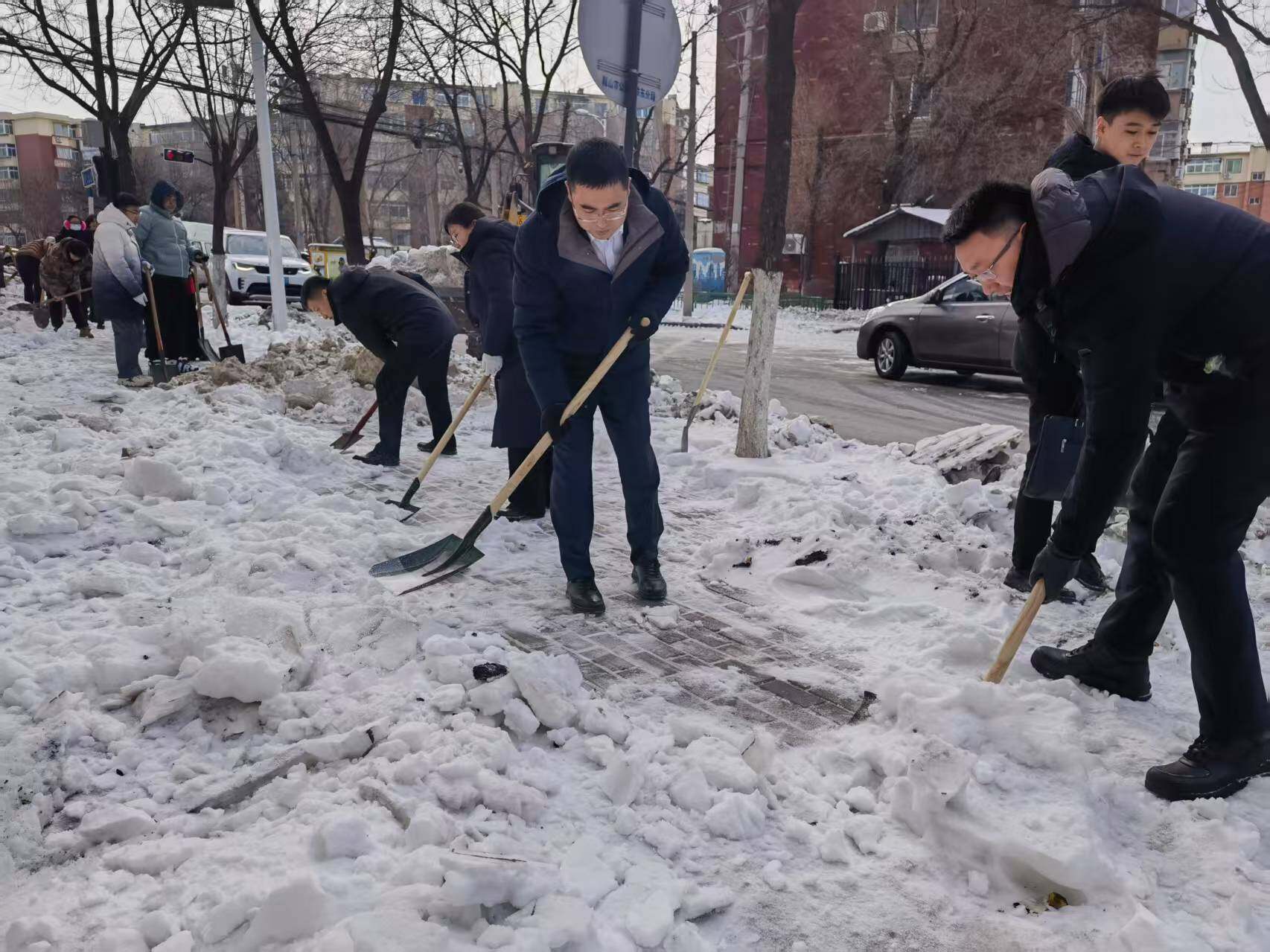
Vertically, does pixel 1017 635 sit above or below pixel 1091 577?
above

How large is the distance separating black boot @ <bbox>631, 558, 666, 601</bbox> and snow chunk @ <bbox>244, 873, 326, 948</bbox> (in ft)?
6.97

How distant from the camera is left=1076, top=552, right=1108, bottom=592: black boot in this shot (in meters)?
3.76

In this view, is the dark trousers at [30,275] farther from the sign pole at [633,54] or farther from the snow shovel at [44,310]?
the sign pole at [633,54]

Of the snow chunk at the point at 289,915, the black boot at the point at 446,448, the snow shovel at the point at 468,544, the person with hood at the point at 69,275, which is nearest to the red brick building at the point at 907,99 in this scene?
the person with hood at the point at 69,275

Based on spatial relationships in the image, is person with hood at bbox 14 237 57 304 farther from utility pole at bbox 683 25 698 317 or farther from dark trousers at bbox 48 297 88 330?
utility pole at bbox 683 25 698 317

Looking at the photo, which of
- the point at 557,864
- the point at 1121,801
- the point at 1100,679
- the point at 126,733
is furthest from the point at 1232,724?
the point at 126,733

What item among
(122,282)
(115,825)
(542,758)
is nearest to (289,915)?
(115,825)

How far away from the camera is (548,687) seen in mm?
2602

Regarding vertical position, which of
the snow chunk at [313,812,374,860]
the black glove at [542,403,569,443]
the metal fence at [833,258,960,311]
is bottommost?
the snow chunk at [313,812,374,860]

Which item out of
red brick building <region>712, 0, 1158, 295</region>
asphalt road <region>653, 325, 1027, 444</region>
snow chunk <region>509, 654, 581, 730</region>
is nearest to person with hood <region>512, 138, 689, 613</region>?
snow chunk <region>509, 654, 581, 730</region>

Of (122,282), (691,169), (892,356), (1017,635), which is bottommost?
(1017,635)

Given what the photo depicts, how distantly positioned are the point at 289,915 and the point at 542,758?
825mm

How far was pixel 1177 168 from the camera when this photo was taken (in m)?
40.0

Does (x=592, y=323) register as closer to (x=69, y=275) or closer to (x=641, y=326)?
(x=641, y=326)
